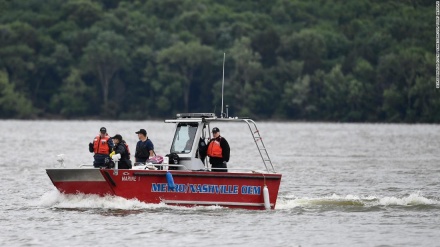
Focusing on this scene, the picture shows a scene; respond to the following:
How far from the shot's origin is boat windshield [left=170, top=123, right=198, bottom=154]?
92.3ft

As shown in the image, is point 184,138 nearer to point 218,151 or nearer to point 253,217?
point 218,151

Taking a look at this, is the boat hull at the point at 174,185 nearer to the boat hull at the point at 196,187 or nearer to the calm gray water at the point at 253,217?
the boat hull at the point at 196,187

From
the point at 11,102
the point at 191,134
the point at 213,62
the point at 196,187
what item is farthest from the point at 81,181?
the point at 213,62

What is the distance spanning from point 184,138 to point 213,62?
10385cm

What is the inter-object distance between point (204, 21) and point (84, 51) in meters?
16.8

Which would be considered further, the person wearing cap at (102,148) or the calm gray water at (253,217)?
the person wearing cap at (102,148)

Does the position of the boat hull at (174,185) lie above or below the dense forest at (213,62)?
below

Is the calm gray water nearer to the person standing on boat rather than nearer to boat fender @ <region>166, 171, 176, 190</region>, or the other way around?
boat fender @ <region>166, 171, 176, 190</region>

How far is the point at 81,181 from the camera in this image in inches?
1062

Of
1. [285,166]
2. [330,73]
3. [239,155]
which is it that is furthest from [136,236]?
[330,73]

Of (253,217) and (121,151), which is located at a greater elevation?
(121,151)

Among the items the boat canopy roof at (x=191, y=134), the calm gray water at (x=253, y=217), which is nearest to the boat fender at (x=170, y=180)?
the calm gray water at (x=253, y=217)

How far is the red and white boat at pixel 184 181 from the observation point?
26.9 m

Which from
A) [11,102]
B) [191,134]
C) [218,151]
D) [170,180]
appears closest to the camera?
[170,180]
